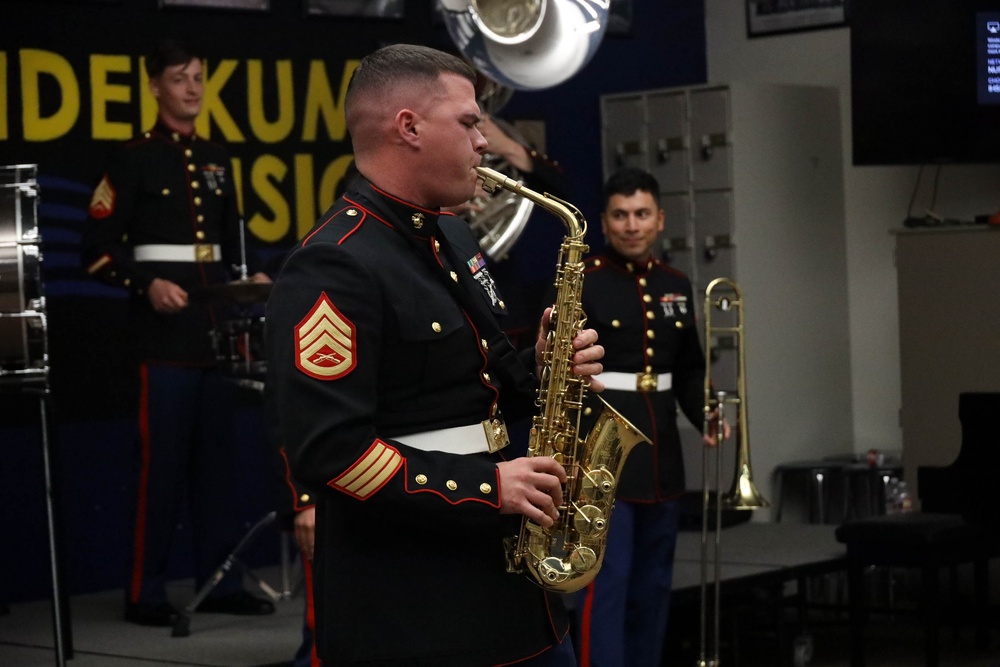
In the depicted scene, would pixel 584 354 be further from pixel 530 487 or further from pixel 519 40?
pixel 519 40

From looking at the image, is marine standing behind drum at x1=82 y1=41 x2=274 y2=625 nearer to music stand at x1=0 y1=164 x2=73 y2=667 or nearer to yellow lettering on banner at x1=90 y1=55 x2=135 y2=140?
yellow lettering on banner at x1=90 y1=55 x2=135 y2=140

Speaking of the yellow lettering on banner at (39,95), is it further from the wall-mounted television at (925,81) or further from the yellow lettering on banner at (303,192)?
the wall-mounted television at (925,81)

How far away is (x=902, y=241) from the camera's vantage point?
243 inches

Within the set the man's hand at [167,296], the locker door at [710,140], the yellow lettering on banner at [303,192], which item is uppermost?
the locker door at [710,140]

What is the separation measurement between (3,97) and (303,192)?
4.14 feet

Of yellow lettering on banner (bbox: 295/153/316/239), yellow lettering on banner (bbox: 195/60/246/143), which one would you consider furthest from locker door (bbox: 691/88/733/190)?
yellow lettering on banner (bbox: 195/60/246/143)

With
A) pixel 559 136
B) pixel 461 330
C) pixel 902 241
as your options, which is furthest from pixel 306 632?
pixel 559 136

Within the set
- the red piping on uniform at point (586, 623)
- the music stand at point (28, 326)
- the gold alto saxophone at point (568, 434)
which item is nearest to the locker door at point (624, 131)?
the red piping on uniform at point (586, 623)

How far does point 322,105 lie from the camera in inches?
255

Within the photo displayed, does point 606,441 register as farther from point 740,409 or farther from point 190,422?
point 190,422

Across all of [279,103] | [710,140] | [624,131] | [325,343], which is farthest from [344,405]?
[624,131]

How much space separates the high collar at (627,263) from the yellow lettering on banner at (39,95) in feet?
7.19

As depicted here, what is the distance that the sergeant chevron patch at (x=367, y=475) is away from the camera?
7.26ft

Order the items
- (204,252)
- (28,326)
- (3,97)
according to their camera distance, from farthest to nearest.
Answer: (3,97)
(204,252)
(28,326)
